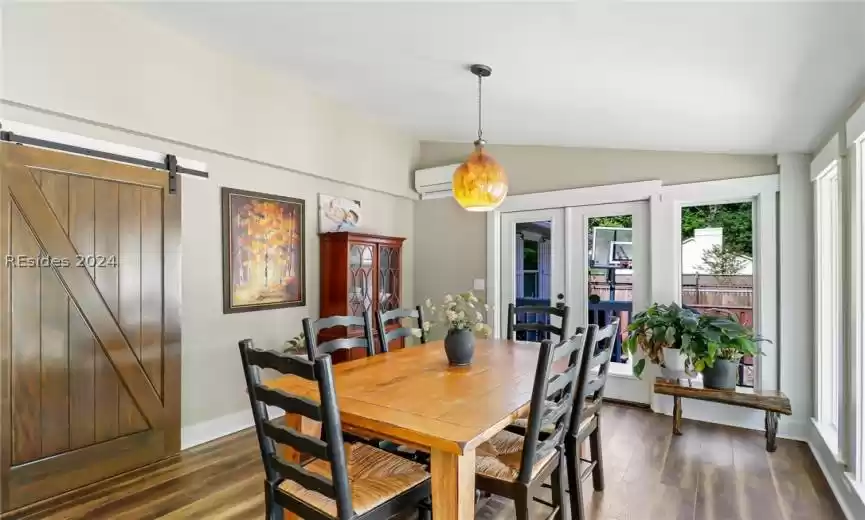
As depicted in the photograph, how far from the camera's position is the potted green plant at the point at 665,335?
337 centimetres

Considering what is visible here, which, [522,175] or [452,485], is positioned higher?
[522,175]

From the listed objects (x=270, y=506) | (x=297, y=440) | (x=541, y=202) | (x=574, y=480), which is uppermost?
(x=541, y=202)

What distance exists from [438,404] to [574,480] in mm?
922

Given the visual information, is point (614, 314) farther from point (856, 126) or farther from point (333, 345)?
point (333, 345)

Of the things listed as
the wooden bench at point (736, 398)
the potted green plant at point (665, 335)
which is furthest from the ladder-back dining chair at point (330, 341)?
the wooden bench at point (736, 398)

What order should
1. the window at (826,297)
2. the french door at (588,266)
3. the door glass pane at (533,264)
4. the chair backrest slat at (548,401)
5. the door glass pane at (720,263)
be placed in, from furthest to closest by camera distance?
the door glass pane at (533,264)
the french door at (588,266)
the door glass pane at (720,263)
the window at (826,297)
the chair backrest slat at (548,401)

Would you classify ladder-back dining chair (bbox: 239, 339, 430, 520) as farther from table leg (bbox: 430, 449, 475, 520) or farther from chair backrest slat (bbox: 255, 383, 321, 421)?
table leg (bbox: 430, 449, 475, 520)

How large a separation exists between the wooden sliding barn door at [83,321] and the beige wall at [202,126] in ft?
0.62

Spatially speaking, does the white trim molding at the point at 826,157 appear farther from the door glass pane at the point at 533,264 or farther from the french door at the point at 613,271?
the door glass pane at the point at 533,264

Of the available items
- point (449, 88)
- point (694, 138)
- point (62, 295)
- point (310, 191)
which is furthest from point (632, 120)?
point (62, 295)

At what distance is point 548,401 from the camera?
179cm

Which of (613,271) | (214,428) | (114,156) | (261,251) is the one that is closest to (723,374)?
(613,271)

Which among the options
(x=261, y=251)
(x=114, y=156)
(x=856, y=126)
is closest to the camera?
(x=856, y=126)

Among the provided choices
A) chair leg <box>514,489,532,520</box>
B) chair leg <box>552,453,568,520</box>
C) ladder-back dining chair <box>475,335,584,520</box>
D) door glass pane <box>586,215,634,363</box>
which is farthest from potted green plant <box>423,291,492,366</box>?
door glass pane <box>586,215,634,363</box>
